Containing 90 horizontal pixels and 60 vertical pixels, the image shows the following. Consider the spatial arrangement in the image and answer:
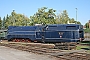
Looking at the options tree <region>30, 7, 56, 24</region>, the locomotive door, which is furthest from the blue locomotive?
tree <region>30, 7, 56, 24</region>

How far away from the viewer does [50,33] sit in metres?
26.8

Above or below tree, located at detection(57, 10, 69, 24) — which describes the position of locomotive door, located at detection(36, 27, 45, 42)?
below

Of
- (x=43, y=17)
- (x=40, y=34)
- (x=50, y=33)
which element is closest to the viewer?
(x=50, y=33)

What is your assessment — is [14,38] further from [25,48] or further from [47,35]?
[25,48]

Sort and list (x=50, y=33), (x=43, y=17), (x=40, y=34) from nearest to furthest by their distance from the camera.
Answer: (x=50, y=33), (x=40, y=34), (x=43, y=17)

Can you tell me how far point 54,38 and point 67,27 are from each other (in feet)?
7.40

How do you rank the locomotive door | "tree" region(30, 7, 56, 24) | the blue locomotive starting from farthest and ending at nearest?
"tree" region(30, 7, 56, 24)
the locomotive door
the blue locomotive

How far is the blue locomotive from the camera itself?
25178mm

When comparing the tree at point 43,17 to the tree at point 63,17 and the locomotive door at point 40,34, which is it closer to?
the tree at point 63,17

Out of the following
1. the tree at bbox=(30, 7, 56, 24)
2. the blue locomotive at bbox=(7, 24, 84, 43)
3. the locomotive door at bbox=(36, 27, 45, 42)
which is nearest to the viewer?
the blue locomotive at bbox=(7, 24, 84, 43)

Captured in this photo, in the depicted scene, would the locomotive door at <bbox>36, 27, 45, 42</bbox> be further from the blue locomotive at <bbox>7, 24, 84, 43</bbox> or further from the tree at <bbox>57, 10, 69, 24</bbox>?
the tree at <bbox>57, 10, 69, 24</bbox>

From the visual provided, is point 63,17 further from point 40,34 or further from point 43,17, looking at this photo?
point 40,34

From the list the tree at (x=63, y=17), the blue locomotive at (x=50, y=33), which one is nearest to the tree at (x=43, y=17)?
the tree at (x=63, y=17)

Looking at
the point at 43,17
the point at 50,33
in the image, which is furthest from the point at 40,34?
the point at 43,17
